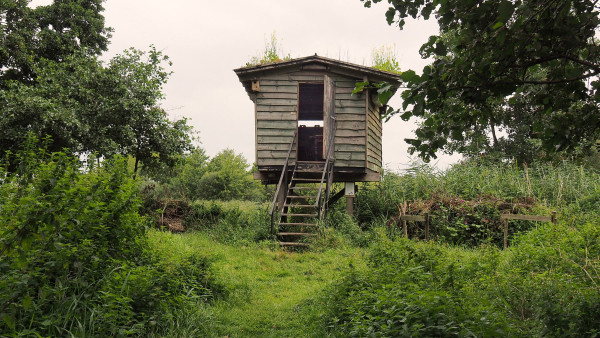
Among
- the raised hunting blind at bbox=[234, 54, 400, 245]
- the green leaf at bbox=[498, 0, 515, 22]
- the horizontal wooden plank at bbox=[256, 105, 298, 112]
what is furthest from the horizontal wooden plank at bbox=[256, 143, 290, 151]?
the green leaf at bbox=[498, 0, 515, 22]

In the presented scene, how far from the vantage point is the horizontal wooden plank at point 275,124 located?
13.0 meters

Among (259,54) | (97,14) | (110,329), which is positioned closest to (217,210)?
Answer: (259,54)

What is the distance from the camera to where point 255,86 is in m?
12.9

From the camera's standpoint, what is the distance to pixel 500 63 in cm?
345

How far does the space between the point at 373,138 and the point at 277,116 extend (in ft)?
11.1

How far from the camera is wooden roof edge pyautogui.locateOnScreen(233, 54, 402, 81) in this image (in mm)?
12734

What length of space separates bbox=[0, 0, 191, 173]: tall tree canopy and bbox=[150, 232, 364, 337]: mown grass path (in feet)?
26.8

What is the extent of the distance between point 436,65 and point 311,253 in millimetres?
6938

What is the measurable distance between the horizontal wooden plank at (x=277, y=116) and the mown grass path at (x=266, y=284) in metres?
4.23

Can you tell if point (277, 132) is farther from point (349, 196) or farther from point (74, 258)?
point (74, 258)

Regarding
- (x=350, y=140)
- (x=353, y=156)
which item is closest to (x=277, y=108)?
(x=350, y=140)

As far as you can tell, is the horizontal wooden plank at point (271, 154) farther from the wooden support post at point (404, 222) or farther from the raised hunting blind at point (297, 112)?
Answer: the wooden support post at point (404, 222)

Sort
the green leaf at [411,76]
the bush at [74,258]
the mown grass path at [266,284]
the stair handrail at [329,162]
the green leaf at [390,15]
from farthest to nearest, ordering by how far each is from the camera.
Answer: the stair handrail at [329,162] → the mown grass path at [266,284] → the green leaf at [390,15] → the bush at [74,258] → the green leaf at [411,76]

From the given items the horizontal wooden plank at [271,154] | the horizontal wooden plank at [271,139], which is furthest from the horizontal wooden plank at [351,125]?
the horizontal wooden plank at [271,154]
